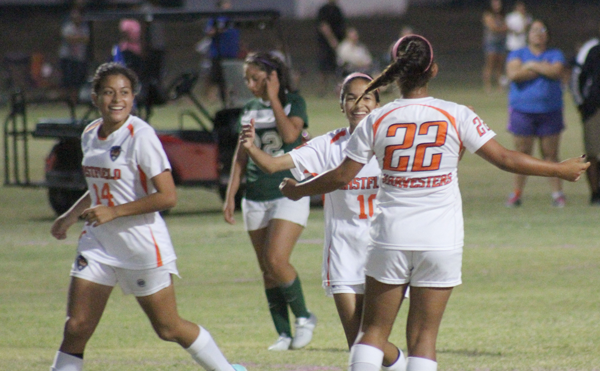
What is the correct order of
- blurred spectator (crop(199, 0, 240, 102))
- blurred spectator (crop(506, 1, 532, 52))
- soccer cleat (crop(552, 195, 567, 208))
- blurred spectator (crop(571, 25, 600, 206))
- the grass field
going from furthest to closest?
1. blurred spectator (crop(506, 1, 532, 52))
2. blurred spectator (crop(199, 0, 240, 102))
3. soccer cleat (crop(552, 195, 567, 208))
4. blurred spectator (crop(571, 25, 600, 206))
5. the grass field

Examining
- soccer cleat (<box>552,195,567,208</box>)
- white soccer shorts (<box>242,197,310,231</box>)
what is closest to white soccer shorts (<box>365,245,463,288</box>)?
white soccer shorts (<box>242,197,310,231</box>)

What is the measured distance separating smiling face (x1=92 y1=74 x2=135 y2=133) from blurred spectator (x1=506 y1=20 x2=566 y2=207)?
24.8ft

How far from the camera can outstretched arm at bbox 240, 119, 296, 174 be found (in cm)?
472

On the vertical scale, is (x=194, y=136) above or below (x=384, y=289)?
below

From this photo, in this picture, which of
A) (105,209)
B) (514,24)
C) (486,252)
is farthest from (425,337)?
(514,24)

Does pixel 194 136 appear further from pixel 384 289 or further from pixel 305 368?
pixel 384 289

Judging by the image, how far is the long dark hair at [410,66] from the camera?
4.22 meters

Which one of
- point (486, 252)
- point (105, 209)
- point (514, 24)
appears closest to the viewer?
point (105, 209)

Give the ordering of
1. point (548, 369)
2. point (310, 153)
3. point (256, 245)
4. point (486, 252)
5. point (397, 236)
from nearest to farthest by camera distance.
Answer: point (397, 236), point (310, 153), point (548, 369), point (256, 245), point (486, 252)

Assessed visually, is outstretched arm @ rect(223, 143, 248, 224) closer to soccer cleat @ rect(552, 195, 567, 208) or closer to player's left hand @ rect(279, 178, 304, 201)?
player's left hand @ rect(279, 178, 304, 201)

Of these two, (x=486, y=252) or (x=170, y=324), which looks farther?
(x=486, y=252)

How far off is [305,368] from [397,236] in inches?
73.4

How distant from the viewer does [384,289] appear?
4.26m

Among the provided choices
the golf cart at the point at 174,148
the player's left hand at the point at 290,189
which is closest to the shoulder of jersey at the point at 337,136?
the player's left hand at the point at 290,189
